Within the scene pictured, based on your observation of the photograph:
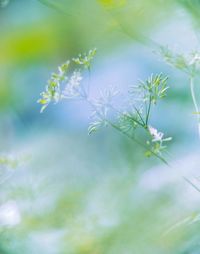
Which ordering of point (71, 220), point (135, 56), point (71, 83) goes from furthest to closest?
point (135, 56) < point (71, 220) < point (71, 83)

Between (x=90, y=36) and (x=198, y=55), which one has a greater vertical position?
(x=90, y=36)

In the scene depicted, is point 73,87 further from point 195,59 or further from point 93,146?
point 93,146

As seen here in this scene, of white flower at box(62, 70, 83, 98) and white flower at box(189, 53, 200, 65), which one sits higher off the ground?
white flower at box(62, 70, 83, 98)

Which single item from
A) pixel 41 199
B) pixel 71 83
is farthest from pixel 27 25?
pixel 71 83

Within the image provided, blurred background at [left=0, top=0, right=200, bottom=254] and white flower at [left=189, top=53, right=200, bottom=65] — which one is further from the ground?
blurred background at [left=0, top=0, right=200, bottom=254]

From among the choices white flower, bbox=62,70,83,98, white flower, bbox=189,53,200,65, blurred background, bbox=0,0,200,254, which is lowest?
white flower, bbox=189,53,200,65

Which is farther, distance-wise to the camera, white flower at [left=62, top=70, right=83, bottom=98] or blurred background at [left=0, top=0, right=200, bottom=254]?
blurred background at [left=0, top=0, right=200, bottom=254]

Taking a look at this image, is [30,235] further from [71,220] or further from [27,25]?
[27,25]

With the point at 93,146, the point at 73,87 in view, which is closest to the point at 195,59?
Result: the point at 73,87
